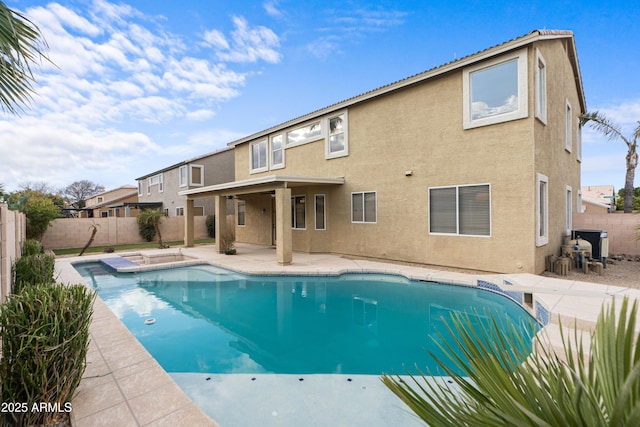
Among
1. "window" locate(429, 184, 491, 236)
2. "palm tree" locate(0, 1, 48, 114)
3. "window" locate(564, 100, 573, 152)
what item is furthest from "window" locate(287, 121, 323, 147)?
"palm tree" locate(0, 1, 48, 114)

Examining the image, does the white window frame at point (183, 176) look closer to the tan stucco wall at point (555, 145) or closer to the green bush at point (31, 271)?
the green bush at point (31, 271)

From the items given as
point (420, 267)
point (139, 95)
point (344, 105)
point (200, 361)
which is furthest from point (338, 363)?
point (139, 95)

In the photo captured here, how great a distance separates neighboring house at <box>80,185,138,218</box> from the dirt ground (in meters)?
33.8

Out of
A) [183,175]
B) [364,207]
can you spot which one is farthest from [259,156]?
[183,175]

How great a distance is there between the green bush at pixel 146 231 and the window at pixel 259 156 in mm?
9179

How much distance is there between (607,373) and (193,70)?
19.2 m

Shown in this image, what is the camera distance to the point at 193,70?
16.7m

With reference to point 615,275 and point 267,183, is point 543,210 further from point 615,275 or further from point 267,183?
point 267,183

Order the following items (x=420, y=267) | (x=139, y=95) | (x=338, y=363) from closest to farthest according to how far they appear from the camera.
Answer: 1. (x=338, y=363)
2. (x=420, y=267)
3. (x=139, y=95)

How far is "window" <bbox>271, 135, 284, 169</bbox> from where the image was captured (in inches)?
722

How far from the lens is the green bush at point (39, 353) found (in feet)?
10.2

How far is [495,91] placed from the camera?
10.4m

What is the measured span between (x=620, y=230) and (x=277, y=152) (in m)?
16.6

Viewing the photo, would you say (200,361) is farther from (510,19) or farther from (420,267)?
(510,19)
